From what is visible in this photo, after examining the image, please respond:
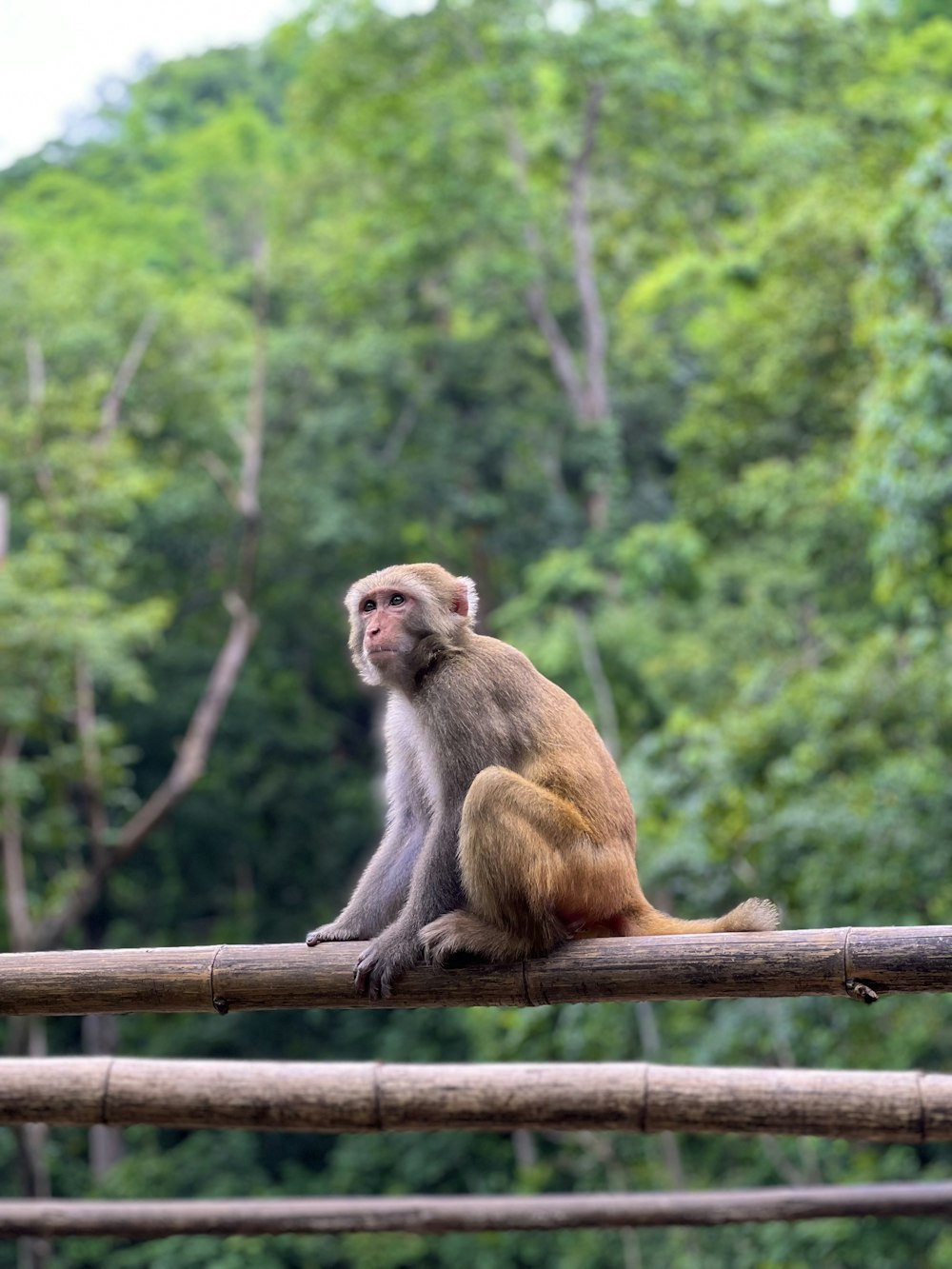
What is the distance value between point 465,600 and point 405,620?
184 mm

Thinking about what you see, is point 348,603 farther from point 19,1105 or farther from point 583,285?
point 583,285

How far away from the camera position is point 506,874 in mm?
3533

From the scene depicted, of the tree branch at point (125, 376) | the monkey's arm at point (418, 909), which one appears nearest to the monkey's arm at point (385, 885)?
the monkey's arm at point (418, 909)

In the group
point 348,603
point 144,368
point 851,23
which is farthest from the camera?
point 851,23

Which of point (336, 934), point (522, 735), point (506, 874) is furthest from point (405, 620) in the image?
point (336, 934)

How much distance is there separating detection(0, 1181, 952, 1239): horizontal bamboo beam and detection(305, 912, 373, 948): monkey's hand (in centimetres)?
167

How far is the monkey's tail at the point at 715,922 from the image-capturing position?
3.35 meters

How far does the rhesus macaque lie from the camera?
3.53m

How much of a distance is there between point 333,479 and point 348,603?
18895 millimetres

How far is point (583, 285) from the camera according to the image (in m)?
24.4

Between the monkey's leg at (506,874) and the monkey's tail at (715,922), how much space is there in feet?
0.75

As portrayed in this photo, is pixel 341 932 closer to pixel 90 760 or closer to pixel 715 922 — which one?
pixel 715 922

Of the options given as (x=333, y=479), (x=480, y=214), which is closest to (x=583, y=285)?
(x=480, y=214)

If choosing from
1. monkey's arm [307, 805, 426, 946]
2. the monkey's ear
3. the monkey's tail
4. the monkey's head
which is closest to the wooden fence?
the monkey's tail
